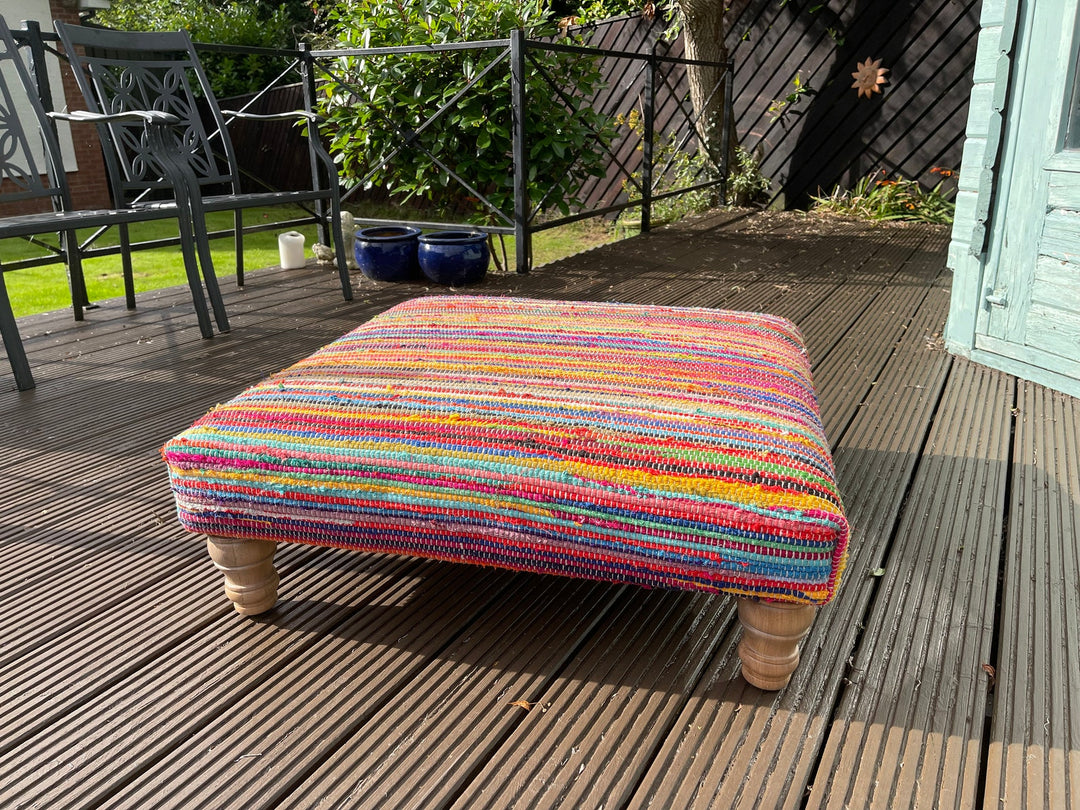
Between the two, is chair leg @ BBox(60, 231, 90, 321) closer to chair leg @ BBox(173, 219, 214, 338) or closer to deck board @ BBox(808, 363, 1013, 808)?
chair leg @ BBox(173, 219, 214, 338)

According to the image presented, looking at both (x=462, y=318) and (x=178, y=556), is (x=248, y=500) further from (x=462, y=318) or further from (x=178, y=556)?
(x=462, y=318)

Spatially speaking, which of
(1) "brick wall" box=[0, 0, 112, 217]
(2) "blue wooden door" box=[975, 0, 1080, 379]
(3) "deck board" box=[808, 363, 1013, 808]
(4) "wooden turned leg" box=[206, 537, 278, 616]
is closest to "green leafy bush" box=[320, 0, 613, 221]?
(2) "blue wooden door" box=[975, 0, 1080, 379]

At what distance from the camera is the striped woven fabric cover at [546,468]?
1074 millimetres

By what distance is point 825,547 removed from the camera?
1.04 m

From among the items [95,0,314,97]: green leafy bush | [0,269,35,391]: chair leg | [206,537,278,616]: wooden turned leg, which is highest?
[95,0,314,97]: green leafy bush

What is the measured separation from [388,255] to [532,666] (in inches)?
114

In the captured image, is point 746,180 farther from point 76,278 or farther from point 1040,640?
point 1040,640

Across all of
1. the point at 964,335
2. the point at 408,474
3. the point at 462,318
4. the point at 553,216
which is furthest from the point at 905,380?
the point at 553,216

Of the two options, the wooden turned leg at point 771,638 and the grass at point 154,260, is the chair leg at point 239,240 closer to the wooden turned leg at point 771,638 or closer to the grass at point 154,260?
the grass at point 154,260

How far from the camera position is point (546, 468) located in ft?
3.74

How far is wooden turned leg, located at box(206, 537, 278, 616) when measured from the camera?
131 cm

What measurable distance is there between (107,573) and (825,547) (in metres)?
1.25

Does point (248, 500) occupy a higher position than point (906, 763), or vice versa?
point (248, 500)

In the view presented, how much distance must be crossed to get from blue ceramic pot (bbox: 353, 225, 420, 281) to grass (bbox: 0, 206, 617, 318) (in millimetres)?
779
